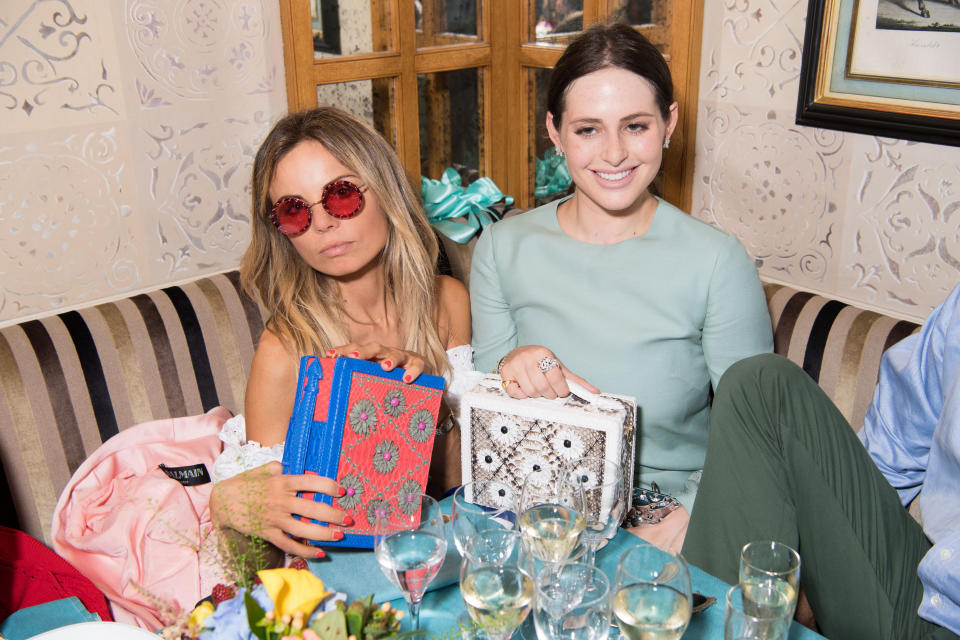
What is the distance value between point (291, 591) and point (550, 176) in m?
2.45

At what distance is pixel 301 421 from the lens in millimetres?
1464

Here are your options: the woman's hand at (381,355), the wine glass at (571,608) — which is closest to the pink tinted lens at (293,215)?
the woman's hand at (381,355)

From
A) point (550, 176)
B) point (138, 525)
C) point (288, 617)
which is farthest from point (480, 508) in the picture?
point (550, 176)

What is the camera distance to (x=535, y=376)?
165cm

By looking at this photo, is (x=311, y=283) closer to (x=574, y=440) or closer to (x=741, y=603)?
(x=574, y=440)

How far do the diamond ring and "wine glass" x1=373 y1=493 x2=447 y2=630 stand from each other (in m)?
0.52

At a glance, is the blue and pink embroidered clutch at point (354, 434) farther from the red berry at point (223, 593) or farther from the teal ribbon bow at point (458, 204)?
the teal ribbon bow at point (458, 204)

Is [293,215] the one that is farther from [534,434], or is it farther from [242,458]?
[534,434]

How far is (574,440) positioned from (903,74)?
4.43 feet

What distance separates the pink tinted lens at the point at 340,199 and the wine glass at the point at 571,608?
1.01 meters

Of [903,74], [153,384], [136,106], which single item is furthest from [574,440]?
Answer: [136,106]

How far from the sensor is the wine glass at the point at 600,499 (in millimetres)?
1265

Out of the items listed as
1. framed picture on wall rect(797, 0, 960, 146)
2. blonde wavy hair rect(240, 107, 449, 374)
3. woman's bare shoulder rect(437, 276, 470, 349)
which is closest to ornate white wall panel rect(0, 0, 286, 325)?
blonde wavy hair rect(240, 107, 449, 374)

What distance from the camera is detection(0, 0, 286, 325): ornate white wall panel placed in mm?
2141
